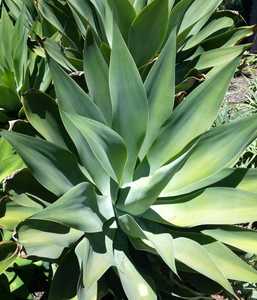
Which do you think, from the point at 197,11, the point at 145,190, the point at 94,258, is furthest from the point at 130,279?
the point at 197,11

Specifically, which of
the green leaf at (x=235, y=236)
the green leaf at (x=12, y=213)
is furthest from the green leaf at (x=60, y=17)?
the green leaf at (x=235, y=236)

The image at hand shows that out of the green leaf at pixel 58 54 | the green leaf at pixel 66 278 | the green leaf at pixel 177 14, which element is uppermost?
the green leaf at pixel 177 14

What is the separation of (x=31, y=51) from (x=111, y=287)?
3.36 ft

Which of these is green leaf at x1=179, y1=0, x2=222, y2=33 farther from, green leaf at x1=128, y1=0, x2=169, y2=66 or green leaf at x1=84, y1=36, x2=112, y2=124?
green leaf at x1=84, y1=36, x2=112, y2=124

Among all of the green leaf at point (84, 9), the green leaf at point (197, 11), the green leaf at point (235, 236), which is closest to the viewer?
the green leaf at point (235, 236)

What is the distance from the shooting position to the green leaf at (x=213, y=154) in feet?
4.47

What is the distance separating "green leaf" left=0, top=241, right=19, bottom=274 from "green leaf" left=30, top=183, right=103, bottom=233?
180 millimetres

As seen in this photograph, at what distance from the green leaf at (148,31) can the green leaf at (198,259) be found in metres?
0.79

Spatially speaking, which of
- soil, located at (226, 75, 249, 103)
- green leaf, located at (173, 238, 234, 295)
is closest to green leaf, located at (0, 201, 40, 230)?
green leaf, located at (173, 238, 234, 295)

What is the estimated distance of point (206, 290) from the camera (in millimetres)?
1459

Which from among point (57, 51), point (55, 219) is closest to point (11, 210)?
point (55, 219)

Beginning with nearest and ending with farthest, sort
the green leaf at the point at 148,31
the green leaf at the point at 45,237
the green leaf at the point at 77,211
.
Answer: the green leaf at the point at 77,211, the green leaf at the point at 45,237, the green leaf at the point at 148,31

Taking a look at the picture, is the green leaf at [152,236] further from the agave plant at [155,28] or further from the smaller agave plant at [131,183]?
the agave plant at [155,28]

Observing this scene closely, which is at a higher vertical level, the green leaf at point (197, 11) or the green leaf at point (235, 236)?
the green leaf at point (197, 11)
